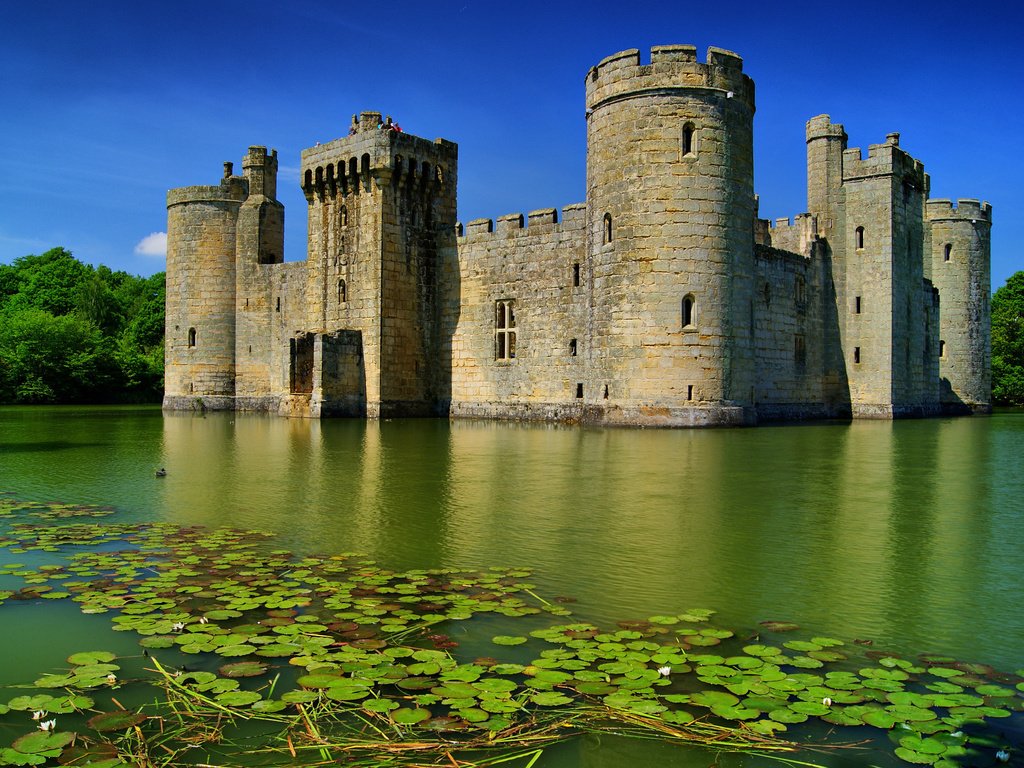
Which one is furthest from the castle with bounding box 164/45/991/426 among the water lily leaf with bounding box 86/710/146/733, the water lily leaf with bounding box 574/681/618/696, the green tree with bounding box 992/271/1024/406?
the water lily leaf with bounding box 86/710/146/733

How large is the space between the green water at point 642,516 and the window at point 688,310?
4.48 meters

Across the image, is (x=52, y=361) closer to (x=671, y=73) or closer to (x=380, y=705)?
(x=671, y=73)

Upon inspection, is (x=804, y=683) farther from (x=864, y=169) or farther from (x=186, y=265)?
(x=186, y=265)

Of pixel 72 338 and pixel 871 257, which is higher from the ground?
pixel 871 257

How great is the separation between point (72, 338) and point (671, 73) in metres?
34.6

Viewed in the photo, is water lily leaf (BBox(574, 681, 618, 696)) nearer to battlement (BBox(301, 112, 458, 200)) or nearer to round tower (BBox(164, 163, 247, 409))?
battlement (BBox(301, 112, 458, 200))

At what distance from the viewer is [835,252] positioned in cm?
2772

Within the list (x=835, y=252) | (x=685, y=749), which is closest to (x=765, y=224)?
(x=835, y=252)

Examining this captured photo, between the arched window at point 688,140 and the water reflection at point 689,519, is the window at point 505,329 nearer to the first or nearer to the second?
the arched window at point 688,140

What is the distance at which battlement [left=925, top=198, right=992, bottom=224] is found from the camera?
33.1 metres

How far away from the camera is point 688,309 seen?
2078 cm

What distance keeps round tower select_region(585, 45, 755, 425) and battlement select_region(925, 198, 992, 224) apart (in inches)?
621

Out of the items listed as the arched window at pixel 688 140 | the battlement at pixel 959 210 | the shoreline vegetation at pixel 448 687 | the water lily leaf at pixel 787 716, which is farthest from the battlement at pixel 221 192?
the water lily leaf at pixel 787 716

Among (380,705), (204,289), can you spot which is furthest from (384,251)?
(380,705)
